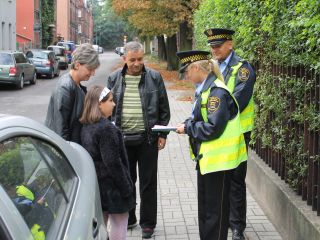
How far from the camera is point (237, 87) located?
194 inches

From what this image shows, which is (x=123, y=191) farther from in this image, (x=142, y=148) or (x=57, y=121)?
(x=142, y=148)

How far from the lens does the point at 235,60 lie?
504 centimetres

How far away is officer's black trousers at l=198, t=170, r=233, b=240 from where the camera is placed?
4.29 metres

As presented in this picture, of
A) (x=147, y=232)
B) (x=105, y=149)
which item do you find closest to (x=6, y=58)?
(x=147, y=232)

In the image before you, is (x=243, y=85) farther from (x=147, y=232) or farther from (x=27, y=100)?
(x=27, y=100)

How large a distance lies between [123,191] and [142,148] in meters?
1.19

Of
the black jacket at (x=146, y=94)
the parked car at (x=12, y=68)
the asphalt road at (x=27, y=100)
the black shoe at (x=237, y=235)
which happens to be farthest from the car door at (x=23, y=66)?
the black shoe at (x=237, y=235)

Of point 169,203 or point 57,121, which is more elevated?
point 57,121

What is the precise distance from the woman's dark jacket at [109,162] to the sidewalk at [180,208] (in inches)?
51.6

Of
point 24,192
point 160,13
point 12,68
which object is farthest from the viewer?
point 160,13

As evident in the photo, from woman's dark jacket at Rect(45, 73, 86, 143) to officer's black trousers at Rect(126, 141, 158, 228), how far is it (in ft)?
3.60

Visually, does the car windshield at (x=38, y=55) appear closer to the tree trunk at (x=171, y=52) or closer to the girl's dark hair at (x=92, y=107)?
the tree trunk at (x=171, y=52)

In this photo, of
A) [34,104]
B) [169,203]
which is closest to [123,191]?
[169,203]

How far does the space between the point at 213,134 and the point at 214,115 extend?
15cm
